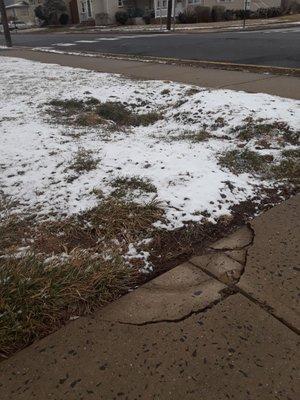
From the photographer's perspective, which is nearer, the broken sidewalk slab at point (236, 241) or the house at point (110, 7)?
the broken sidewalk slab at point (236, 241)

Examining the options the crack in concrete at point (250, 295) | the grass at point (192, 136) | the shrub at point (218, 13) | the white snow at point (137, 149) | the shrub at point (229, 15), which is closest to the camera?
the crack in concrete at point (250, 295)

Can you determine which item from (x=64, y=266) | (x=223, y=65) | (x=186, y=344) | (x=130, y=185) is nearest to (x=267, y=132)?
(x=130, y=185)

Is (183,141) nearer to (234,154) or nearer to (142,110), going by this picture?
(234,154)

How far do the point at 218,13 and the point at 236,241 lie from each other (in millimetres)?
35558

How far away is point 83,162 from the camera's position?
425 centimetres

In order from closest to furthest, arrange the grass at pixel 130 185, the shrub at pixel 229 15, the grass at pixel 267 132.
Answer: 1. the grass at pixel 130 185
2. the grass at pixel 267 132
3. the shrub at pixel 229 15

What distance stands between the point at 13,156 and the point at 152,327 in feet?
9.75

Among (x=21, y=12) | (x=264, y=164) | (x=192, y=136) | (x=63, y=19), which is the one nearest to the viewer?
(x=264, y=164)

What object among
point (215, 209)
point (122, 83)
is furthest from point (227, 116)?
point (122, 83)

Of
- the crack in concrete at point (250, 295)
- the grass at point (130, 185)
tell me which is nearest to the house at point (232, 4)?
the grass at point (130, 185)

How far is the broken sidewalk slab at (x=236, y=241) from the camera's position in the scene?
9.40ft

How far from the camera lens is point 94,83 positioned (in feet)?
27.0

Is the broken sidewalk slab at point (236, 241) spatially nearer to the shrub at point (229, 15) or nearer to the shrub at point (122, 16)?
the shrub at point (229, 15)

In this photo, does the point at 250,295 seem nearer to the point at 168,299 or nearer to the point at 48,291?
the point at 168,299
